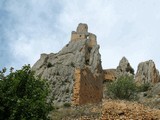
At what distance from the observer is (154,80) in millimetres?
74875

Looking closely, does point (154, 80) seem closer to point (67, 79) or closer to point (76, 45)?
point (76, 45)

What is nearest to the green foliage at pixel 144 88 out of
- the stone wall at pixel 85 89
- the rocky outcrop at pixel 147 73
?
the rocky outcrop at pixel 147 73

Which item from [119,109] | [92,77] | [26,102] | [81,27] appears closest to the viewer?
[119,109]

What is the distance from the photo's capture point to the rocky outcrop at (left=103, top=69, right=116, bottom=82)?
86.0m

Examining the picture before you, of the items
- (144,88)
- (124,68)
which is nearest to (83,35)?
(124,68)

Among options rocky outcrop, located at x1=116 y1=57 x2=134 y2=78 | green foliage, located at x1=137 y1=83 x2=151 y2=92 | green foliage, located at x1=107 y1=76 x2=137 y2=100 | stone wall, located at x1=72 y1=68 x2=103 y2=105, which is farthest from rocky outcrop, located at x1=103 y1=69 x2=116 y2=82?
green foliage, located at x1=107 y1=76 x2=137 y2=100

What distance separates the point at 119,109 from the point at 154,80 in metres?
54.0

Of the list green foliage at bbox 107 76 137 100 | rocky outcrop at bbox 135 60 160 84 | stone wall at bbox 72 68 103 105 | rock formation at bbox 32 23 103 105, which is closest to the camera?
stone wall at bbox 72 68 103 105

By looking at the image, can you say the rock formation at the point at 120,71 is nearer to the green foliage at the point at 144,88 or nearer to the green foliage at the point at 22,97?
Result: the green foliage at the point at 144,88

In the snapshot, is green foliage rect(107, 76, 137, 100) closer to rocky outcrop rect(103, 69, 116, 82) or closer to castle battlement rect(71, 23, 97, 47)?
castle battlement rect(71, 23, 97, 47)

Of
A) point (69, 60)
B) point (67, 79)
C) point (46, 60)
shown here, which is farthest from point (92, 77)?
point (46, 60)

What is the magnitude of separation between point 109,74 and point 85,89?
39.6m

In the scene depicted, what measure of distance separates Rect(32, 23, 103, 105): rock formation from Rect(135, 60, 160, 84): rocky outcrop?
8.40 metres

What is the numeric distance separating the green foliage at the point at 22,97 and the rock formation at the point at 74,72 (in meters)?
18.4
